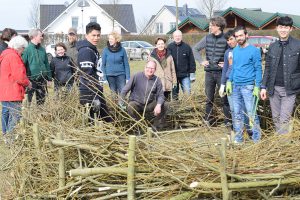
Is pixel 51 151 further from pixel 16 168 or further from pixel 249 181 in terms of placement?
pixel 249 181

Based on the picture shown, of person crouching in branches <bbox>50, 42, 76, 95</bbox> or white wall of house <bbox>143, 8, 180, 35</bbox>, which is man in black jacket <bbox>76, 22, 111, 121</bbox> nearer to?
person crouching in branches <bbox>50, 42, 76, 95</bbox>

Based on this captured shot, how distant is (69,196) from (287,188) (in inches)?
65.9

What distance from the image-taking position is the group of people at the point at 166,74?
243 inches

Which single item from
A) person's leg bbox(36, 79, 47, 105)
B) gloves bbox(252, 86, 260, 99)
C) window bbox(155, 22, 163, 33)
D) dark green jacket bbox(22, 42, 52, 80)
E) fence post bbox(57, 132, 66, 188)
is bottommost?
fence post bbox(57, 132, 66, 188)

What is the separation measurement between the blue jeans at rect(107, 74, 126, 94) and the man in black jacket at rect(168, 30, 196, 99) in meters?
0.87

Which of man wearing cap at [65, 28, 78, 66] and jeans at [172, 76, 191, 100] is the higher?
man wearing cap at [65, 28, 78, 66]

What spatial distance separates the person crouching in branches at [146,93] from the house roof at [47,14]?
57132 mm

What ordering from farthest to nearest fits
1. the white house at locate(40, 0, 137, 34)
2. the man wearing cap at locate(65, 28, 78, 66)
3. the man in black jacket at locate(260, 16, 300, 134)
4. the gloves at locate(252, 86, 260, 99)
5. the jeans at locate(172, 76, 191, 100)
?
→ 1. the white house at locate(40, 0, 137, 34)
2. the man wearing cap at locate(65, 28, 78, 66)
3. the jeans at locate(172, 76, 191, 100)
4. the gloves at locate(252, 86, 260, 99)
5. the man in black jacket at locate(260, 16, 300, 134)

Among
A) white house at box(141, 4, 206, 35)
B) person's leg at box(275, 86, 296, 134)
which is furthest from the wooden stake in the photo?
white house at box(141, 4, 206, 35)

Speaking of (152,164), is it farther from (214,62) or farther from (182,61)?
(182,61)

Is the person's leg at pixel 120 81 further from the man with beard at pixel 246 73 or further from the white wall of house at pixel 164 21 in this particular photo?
the white wall of house at pixel 164 21

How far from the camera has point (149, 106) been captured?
7430 millimetres

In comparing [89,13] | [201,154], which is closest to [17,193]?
[201,154]

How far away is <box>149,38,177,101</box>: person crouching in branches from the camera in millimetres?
8352
